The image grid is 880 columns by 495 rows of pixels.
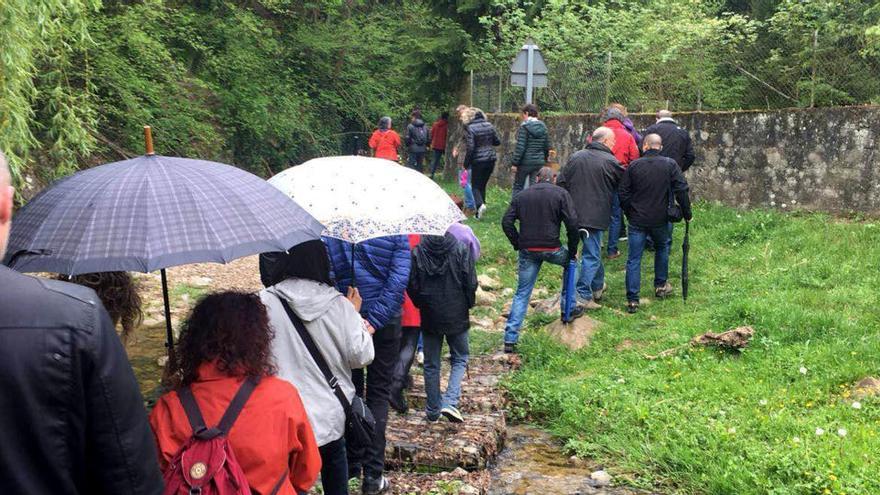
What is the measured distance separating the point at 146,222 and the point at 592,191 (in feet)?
22.7

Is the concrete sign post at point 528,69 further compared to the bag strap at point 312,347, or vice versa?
the concrete sign post at point 528,69

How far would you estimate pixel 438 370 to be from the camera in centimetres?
672

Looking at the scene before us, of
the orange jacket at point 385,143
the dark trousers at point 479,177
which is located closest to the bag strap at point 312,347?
the dark trousers at point 479,177

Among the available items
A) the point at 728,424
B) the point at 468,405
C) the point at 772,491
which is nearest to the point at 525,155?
the point at 468,405

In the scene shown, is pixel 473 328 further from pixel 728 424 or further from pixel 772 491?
pixel 772 491

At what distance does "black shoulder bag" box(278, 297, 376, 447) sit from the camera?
12.9 feet

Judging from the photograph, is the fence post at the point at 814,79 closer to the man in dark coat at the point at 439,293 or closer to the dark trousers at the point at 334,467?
the man in dark coat at the point at 439,293

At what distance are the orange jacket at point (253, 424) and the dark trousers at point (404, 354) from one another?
3759 millimetres

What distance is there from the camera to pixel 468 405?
7.48 meters

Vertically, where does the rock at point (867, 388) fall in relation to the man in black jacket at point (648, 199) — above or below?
below

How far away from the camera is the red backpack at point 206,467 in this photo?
2.75m

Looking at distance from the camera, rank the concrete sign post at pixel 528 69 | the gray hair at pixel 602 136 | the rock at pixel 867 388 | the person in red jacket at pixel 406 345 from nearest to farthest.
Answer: the rock at pixel 867 388 → the person in red jacket at pixel 406 345 → the gray hair at pixel 602 136 → the concrete sign post at pixel 528 69

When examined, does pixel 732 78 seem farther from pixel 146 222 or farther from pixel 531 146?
pixel 146 222

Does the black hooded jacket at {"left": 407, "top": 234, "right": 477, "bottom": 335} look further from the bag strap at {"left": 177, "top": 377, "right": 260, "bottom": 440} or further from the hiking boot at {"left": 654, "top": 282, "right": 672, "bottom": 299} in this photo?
the hiking boot at {"left": 654, "top": 282, "right": 672, "bottom": 299}
